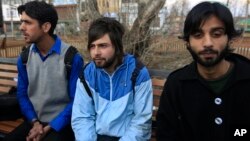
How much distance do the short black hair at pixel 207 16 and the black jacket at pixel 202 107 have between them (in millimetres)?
272

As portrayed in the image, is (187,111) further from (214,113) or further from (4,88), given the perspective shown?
(4,88)

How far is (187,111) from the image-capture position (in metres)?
2.30

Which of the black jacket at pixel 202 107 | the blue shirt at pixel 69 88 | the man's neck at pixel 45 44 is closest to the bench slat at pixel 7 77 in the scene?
the blue shirt at pixel 69 88

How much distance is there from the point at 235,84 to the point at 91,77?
1189 millimetres

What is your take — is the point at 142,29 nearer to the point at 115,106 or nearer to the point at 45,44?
the point at 45,44

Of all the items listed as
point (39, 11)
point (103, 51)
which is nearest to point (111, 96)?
point (103, 51)

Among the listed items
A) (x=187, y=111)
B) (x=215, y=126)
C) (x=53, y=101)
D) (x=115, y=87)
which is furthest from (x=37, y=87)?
(x=215, y=126)

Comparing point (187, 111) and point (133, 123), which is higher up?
point (187, 111)

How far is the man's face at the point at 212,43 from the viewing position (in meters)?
2.09

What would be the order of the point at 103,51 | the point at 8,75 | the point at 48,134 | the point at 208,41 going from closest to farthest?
the point at 208,41, the point at 103,51, the point at 48,134, the point at 8,75

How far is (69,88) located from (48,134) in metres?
0.46

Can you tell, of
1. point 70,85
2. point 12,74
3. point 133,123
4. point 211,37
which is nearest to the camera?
point 211,37

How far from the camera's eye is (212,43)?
6.83 ft

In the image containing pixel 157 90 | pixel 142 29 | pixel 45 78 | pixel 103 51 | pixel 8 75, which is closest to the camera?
pixel 103 51
